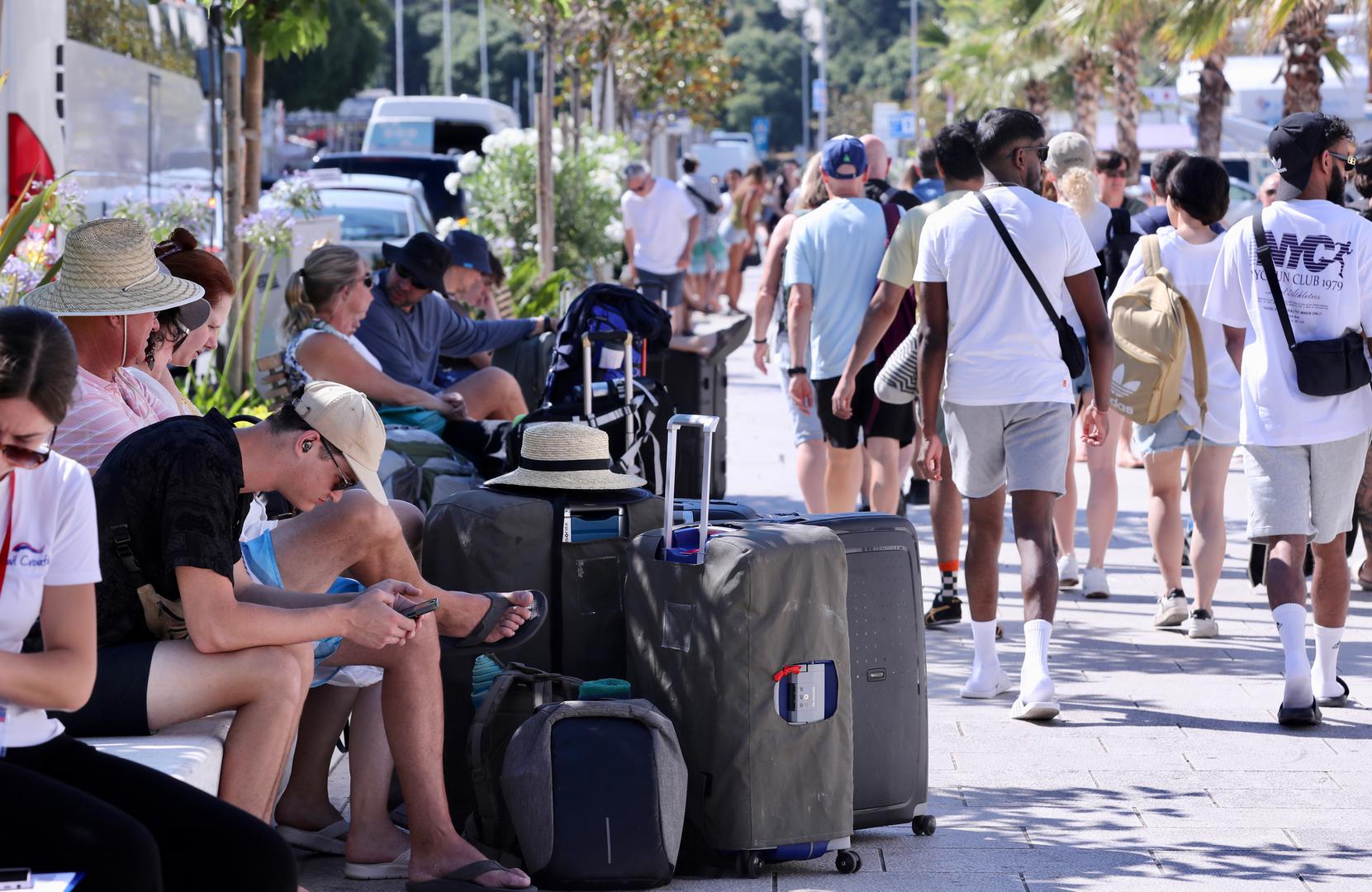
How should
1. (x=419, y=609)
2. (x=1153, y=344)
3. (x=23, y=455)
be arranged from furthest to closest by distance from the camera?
1. (x=1153, y=344)
2. (x=419, y=609)
3. (x=23, y=455)

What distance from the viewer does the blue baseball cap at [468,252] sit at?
367 inches

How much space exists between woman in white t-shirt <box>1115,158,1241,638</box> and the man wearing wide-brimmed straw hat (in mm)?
4003

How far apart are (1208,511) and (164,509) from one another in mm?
4681

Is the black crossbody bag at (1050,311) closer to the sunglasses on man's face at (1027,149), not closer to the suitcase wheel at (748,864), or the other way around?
the sunglasses on man's face at (1027,149)

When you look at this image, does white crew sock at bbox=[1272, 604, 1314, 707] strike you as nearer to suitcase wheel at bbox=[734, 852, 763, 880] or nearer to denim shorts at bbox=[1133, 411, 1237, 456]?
denim shorts at bbox=[1133, 411, 1237, 456]

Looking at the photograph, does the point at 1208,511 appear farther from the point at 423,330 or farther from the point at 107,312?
the point at 107,312

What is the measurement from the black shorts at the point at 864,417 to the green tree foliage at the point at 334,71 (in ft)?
158

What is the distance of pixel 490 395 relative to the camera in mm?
8062

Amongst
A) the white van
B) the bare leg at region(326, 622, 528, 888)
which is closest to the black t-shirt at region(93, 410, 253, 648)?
the bare leg at region(326, 622, 528, 888)

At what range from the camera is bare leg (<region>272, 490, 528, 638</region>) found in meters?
4.43

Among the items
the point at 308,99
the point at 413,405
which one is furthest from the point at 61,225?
the point at 308,99

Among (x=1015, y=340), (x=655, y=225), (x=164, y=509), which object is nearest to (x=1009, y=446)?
(x=1015, y=340)

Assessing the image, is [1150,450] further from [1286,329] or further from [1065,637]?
[1286,329]

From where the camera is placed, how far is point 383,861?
14.8 ft
